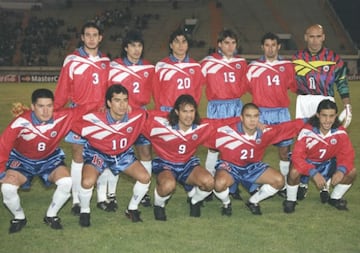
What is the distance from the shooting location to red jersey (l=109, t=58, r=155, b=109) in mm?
5758

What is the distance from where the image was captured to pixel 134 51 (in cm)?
571

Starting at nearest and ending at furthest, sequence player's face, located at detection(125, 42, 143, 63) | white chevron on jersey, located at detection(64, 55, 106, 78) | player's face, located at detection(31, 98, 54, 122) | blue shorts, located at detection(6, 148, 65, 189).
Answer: player's face, located at detection(31, 98, 54, 122) < blue shorts, located at detection(6, 148, 65, 189) < white chevron on jersey, located at detection(64, 55, 106, 78) < player's face, located at detection(125, 42, 143, 63)

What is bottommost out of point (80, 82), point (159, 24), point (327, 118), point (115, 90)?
point (327, 118)

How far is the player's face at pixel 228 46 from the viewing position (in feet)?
20.0

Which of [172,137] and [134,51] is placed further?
[134,51]

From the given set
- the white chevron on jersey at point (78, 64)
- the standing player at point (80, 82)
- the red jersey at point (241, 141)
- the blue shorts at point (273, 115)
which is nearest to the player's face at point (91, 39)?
the standing player at point (80, 82)

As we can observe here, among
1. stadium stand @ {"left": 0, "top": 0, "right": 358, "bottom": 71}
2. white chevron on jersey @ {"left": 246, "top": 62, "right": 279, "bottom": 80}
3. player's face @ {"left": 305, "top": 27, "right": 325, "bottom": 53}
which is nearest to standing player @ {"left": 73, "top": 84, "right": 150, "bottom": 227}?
white chevron on jersey @ {"left": 246, "top": 62, "right": 279, "bottom": 80}

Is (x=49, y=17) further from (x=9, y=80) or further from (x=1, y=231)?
(x=1, y=231)

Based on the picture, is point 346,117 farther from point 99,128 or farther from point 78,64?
point 78,64

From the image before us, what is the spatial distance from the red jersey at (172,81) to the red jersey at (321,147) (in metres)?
1.21

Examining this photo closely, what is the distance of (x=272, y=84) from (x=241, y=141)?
3.22 feet

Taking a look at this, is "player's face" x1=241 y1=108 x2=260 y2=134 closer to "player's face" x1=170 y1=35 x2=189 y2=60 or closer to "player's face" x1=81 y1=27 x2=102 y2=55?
"player's face" x1=170 y1=35 x2=189 y2=60

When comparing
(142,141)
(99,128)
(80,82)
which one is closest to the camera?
(99,128)

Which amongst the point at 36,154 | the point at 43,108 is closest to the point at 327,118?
the point at 43,108
